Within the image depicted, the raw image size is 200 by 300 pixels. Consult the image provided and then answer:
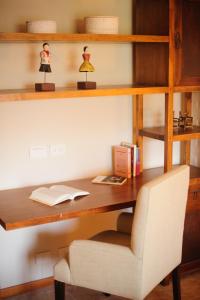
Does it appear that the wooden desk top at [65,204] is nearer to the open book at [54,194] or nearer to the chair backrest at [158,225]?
the open book at [54,194]

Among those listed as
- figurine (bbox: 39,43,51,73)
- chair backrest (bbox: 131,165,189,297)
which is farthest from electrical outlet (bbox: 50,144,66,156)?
chair backrest (bbox: 131,165,189,297)

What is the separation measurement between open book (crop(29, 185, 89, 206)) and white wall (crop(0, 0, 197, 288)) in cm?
26

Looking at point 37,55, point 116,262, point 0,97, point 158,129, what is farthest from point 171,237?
point 37,55

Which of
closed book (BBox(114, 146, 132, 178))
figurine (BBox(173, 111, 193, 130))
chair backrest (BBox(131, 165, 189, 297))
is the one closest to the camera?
chair backrest (BBox(131, 165, 189, 297))

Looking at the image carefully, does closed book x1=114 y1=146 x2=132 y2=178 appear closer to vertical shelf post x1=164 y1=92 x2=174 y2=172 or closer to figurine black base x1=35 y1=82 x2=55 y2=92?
vertical shelf post x1=164 y1=92 x2=174 y2=172

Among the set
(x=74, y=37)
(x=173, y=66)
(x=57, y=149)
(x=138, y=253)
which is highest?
(x=74, y=37)

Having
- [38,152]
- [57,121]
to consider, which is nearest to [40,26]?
[57,121]

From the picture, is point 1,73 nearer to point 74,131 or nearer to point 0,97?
point 0,97

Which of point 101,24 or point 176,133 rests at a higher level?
point 101,24

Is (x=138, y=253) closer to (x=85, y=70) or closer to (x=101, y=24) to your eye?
(x=85, y=70)

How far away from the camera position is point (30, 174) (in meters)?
3.00

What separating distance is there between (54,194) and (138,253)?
65 centimetres

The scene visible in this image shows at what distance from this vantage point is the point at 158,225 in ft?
7.72

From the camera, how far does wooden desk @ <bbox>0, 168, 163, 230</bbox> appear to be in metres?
2.40
